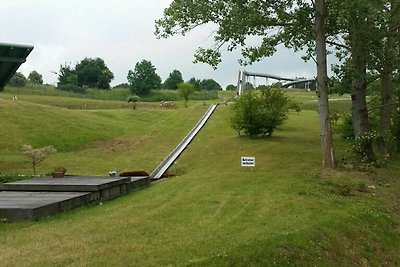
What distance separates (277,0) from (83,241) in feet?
42.5

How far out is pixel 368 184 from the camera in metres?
16.3

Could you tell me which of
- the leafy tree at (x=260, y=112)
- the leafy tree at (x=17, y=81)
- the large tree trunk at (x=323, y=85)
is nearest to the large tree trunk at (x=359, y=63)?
the large tree trunk at (x=323, y=85)

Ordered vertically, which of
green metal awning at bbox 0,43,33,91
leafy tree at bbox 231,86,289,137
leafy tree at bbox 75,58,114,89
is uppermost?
leafy tree at bbox 75,58,114,89

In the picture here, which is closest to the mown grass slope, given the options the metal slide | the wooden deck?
the metal slide

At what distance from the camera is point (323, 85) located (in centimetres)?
1809

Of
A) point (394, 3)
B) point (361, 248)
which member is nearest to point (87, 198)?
point (361, 248)

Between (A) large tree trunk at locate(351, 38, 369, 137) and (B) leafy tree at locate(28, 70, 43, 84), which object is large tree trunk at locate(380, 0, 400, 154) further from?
(B) leafy tree at locate(28, 70, 43, 84)

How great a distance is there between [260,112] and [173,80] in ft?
306

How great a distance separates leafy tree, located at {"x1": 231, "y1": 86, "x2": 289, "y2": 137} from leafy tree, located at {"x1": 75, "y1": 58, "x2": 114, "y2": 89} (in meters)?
75.8

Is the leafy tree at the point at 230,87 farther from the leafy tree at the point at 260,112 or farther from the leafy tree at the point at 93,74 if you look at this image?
the leafy tree at the point at 260,112

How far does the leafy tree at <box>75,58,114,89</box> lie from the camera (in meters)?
103

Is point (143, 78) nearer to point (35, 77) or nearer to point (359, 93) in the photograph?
point (35, 77)

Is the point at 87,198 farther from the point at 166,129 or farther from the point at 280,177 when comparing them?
the point at 166,129

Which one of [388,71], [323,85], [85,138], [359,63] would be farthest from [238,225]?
[85,138]
